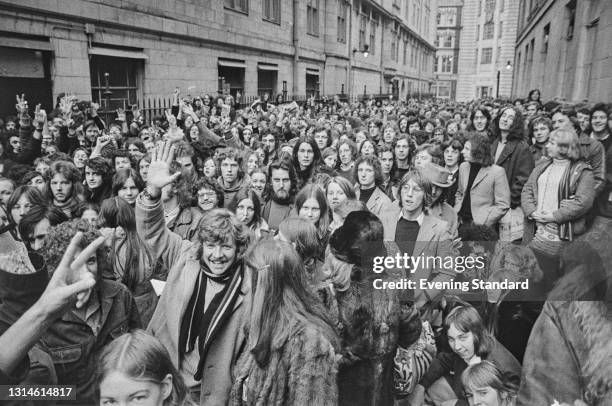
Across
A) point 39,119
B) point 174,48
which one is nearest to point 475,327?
point 39,119

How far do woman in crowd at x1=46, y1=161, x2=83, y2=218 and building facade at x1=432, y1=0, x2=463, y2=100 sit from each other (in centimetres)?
7849

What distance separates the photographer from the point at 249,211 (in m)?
4.23

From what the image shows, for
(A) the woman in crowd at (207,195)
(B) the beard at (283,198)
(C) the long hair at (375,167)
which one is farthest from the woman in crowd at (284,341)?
(C) the long hair at (375,167)

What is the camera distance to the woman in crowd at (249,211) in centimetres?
420

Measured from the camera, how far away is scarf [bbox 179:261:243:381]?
264 cm

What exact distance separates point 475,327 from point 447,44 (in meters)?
84.4

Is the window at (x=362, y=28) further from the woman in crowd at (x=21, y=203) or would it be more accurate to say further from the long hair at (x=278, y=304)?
the long hair at (x=278, y=304)

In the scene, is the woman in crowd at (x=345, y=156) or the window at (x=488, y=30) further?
the window at (x=488, y=30)

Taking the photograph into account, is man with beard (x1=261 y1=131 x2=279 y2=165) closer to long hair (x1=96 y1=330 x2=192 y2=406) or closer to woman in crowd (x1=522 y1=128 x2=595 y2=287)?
woman in crowd (x1=522 y1=128 x2=595 y2=287)

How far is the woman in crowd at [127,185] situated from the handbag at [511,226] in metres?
3.95

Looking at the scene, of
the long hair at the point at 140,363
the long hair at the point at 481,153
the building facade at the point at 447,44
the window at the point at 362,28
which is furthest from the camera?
the building facade at the point at 447,44

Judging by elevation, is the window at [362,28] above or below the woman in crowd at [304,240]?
above

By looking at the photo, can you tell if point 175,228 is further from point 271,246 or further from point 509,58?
point 509,58

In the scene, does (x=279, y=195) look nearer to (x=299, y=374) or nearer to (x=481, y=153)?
(x=481, y=153)
